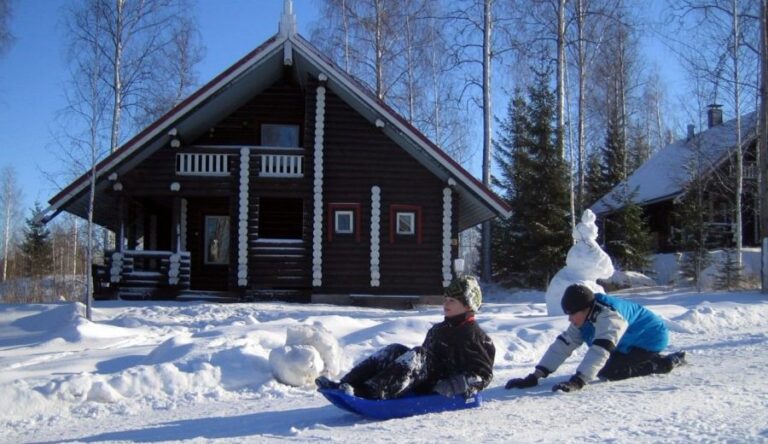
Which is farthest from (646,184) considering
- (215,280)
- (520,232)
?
(215,280)

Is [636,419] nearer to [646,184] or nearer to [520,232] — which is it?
[520,232]

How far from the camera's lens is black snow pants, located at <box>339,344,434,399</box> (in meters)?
4.57

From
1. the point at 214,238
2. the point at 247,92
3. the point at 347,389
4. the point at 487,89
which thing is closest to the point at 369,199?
the point at 247,92

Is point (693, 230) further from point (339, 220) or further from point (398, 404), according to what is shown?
point (398, 404)

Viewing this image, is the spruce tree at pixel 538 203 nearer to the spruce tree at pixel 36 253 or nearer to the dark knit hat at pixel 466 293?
the dark knit hat at pixel 466 293

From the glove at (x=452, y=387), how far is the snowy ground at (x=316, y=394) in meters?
0.16

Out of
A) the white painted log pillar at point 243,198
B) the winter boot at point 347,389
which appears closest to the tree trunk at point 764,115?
the white painted log pillar at point 243,198

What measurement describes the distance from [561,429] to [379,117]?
1368 centimetres

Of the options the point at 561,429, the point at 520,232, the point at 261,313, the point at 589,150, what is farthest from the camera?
the point at 589,150

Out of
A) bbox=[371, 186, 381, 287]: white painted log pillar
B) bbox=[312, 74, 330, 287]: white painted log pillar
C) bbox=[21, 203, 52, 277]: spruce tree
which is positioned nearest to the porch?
bbox=[312, 74, 330, 287]: white painted log pillar

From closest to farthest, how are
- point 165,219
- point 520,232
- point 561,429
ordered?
point 561,429 → point 165,219 → point 520,232

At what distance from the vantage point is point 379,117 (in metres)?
17.2

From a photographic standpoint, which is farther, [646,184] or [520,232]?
[646,184]

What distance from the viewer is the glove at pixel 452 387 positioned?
4.63m
